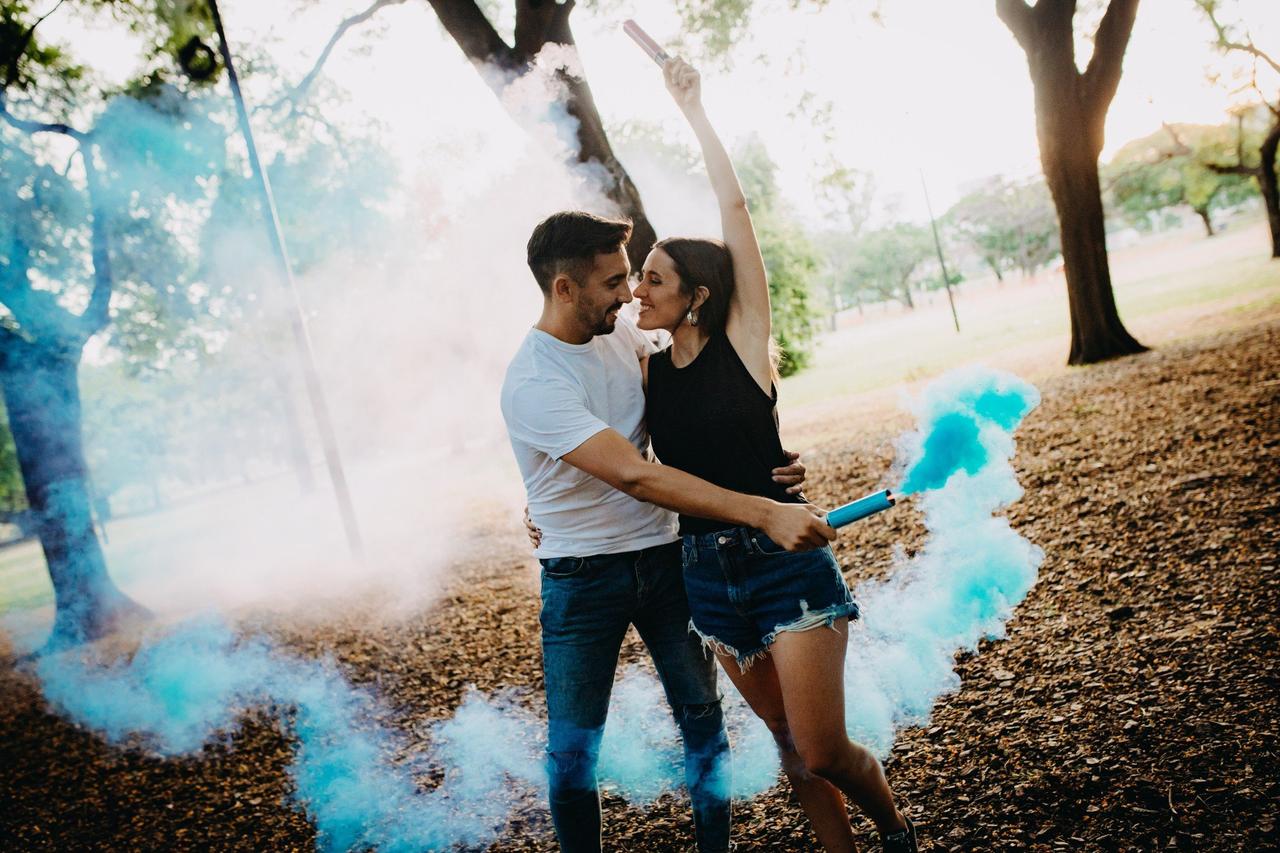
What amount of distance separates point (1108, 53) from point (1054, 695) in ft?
33.1

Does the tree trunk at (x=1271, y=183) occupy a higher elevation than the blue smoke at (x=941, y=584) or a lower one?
higher

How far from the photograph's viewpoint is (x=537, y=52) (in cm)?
533

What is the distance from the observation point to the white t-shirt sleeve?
6.72 feet

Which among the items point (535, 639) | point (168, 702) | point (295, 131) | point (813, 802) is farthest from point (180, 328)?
point (813, 802)

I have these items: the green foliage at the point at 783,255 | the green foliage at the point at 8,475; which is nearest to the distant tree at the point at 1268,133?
the green foliage at the point at 783,255

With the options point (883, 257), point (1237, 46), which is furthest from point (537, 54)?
point (883, 257)

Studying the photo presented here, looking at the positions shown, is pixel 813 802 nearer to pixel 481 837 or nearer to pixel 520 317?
pixel 481 837

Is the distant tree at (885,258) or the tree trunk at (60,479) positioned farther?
the distant tree at (885,258)

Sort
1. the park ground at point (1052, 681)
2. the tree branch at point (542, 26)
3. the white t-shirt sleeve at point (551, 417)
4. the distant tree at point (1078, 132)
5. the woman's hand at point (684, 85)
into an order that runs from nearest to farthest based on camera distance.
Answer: the white t-shirt sleeve at point (551, 417), the woman's hand at point (684, 85), the park ground at point (1052, 681), the tree branch at point (542, 26), the distant tree at point (1078, 132)

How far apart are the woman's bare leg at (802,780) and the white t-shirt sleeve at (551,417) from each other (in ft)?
2.56

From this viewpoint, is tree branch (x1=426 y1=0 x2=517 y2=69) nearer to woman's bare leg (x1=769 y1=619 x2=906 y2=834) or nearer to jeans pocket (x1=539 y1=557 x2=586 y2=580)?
jeans pocket (x1=539 y1=557 x2=586 y2=580)

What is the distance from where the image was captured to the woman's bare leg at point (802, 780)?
7.25 ft

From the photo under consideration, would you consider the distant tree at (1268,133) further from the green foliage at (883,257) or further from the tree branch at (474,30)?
the green foliage at (883,257)

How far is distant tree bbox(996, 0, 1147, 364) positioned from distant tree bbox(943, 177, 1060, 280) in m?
42.2
